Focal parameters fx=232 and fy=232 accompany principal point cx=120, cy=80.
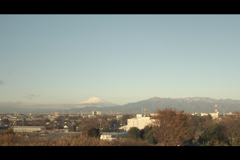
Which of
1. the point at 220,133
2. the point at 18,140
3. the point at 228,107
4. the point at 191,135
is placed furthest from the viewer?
the point at 228,107

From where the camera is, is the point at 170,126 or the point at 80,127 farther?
the point at 80,127

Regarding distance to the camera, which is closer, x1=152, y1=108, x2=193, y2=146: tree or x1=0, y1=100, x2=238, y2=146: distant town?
x1=0, y1=100, x2=238, y2=146: distant town

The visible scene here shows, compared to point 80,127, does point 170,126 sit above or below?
above

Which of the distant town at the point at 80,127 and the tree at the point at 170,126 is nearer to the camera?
the distant town at the point at 80,127
